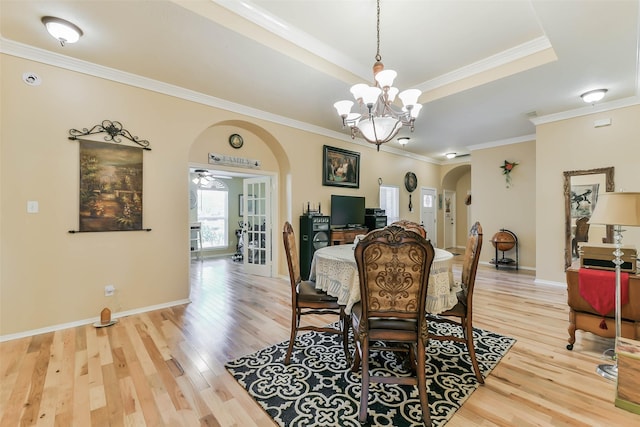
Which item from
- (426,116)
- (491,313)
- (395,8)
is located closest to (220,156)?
(395,8)

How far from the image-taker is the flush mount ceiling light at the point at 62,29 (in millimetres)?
2316

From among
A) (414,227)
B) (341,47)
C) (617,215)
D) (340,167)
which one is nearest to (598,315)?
(617,215)

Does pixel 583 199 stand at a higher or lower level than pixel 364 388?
higher

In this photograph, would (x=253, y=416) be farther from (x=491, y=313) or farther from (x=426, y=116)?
(x=426, y=116)

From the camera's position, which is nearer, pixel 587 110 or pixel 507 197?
pixel 587 110

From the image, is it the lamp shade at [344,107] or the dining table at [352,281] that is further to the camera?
the lamp shade at [344,107]

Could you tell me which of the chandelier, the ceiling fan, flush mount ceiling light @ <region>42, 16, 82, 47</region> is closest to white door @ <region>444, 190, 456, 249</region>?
the chandelier

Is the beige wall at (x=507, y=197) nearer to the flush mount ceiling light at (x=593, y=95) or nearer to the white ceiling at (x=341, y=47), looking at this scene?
the white ceiling at (x=341, y=47)

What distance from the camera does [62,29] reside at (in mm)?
2363

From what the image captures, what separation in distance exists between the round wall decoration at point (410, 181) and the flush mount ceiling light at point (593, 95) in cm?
393

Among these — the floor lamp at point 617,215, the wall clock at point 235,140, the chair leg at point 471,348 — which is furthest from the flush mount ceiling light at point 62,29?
the floor lamp at point 617,215

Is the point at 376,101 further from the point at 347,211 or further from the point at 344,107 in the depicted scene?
the point at 347,211

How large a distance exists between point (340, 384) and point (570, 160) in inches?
199

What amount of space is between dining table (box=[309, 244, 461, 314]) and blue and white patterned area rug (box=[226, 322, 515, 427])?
1.78 ft
